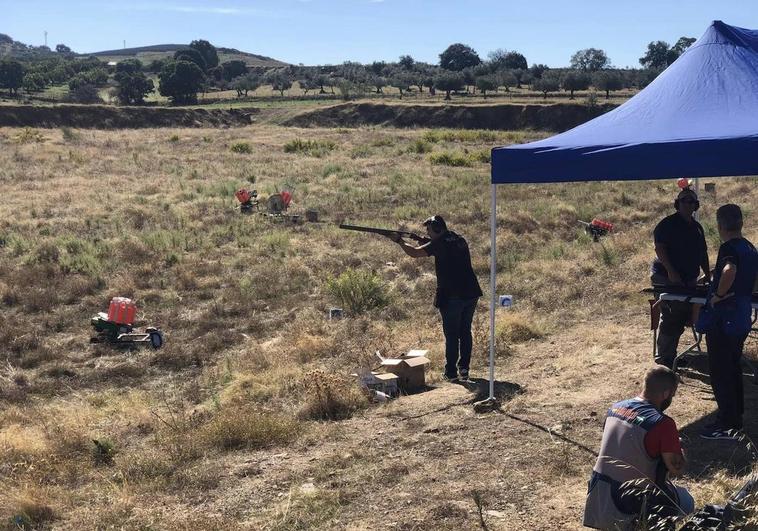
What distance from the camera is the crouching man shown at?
389cm

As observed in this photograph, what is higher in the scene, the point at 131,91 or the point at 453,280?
the point at 131,91

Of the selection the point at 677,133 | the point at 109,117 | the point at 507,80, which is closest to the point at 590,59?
the point at 507,80

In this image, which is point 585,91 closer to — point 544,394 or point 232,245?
point 232,245

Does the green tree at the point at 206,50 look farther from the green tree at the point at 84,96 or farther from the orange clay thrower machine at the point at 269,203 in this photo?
the orange clay thrower machine at the point at 269,203

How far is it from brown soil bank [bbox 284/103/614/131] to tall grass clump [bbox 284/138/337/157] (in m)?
18.3

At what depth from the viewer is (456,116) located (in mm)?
58469

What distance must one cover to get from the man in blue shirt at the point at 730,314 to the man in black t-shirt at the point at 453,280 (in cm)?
272

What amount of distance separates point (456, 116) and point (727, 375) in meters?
54.6

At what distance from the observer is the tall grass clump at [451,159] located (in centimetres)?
3216

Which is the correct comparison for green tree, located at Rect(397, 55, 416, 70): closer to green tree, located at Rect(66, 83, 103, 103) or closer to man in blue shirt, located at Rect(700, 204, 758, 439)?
green tree, located at Rect(66, 83, 103, 103)

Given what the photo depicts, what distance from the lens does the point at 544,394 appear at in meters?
7.07

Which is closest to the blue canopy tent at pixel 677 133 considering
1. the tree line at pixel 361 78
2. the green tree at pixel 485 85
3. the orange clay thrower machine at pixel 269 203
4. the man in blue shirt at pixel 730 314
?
the man in blue shirt at pixel 730 314

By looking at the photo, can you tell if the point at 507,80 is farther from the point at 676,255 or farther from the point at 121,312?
the point at 676,255

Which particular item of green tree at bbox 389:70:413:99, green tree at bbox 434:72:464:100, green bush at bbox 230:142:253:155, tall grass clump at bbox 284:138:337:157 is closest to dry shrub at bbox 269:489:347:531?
tall grass clump at bbox 284:138:337:157
